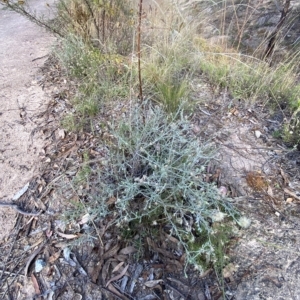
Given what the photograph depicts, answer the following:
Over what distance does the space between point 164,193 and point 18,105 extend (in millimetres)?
1629

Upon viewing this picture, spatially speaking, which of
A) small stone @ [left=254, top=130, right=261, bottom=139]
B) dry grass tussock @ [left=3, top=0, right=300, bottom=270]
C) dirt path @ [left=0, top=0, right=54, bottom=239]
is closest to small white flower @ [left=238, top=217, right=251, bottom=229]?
dry grass tussock @ [left=3, top=0, right=300, bottom=270]

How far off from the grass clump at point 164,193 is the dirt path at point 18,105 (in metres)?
0.57

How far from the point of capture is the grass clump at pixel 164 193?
1.36 meters

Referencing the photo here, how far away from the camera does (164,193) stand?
1.48 m

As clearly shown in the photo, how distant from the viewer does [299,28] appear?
3.57m

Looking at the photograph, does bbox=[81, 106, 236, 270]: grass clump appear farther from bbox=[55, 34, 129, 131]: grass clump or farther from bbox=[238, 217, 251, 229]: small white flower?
bbox=[55, 34, 129, 131]: grass clump

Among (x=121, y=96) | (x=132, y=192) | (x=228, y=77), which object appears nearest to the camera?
(x=132, y=192)

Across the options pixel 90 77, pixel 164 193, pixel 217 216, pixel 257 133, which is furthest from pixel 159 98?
pixel 217 216

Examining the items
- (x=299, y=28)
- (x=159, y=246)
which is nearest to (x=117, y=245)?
(x=159, y=246)

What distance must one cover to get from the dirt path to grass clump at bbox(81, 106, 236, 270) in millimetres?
575

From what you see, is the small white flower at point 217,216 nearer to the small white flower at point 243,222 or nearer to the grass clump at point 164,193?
the grass clump at point 164,193

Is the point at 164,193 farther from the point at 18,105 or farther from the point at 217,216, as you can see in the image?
the point at 18,105

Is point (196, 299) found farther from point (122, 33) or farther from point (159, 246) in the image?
point (122, 33)

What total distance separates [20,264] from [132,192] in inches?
26.8
